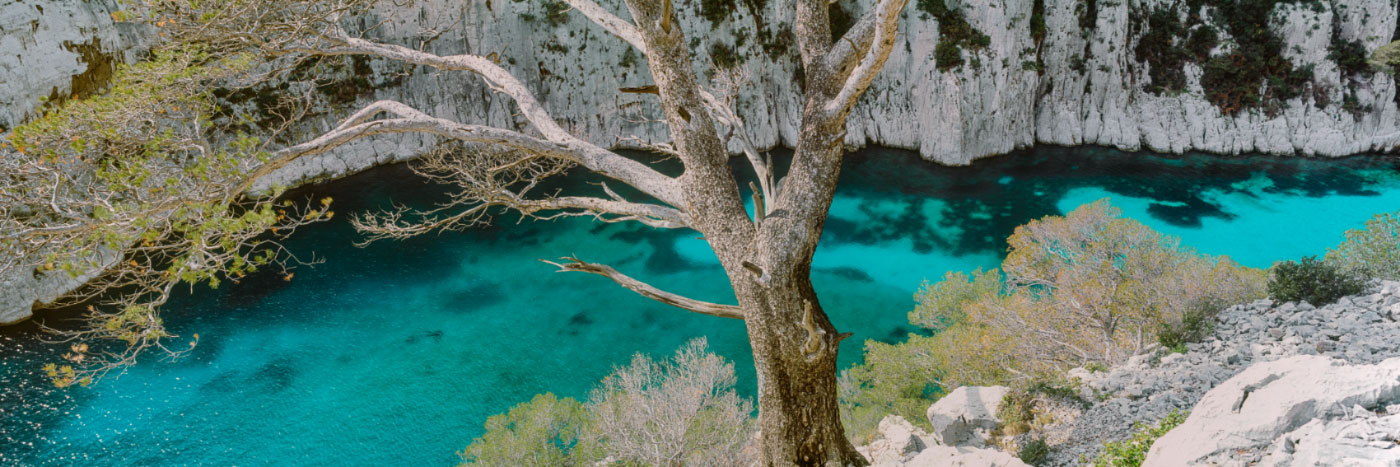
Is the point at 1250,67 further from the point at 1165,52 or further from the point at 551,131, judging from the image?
the point at 551,131

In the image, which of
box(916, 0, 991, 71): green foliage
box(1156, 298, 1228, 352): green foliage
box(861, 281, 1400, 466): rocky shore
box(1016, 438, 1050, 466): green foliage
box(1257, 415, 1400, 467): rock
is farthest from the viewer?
box(916, 0, 991, 71): green foliage

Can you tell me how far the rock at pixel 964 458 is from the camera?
4895mm

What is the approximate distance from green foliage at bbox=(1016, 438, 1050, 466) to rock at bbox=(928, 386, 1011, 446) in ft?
2.87

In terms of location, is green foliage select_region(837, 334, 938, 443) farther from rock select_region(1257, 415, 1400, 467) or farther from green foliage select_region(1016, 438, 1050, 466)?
rock select_region(1257, 415, 1400, 467)

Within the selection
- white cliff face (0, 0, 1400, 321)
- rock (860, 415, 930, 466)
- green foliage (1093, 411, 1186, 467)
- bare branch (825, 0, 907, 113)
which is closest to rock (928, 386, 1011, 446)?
rock (860, 415, 930, 466)

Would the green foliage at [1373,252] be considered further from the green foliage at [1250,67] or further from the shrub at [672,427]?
the green foliage at [1250,67]

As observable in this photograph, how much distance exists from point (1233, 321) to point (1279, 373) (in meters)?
3.19

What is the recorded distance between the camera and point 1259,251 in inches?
628

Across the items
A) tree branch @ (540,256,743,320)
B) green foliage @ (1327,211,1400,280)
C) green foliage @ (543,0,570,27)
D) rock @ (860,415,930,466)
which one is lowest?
rock @ (860,415,930,466)

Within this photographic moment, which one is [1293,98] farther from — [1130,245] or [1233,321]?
[1233,321]

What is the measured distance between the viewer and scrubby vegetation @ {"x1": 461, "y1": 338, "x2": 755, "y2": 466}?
8.94 m

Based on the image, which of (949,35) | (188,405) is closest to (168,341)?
(188,405)

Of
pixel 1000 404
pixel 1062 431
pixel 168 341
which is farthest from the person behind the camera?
pixel 168 341

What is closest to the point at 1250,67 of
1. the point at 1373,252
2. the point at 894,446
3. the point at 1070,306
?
Result: the point at 1373,252
